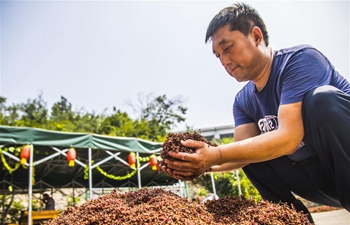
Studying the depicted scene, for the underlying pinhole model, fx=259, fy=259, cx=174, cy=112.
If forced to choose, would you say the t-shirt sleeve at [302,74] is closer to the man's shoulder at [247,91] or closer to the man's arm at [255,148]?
the man's arm at [255,148]

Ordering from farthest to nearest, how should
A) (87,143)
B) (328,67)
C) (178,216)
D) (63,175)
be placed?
(63,175)
(87,143)
(328,67)
(178,216)

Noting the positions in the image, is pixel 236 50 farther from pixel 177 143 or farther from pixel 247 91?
pixel 177 143

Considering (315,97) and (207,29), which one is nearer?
(315,97)

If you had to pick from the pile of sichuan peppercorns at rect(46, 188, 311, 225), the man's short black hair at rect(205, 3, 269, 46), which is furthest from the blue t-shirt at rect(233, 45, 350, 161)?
the pile of sichuan peppercorns at rect(46, 188, 311, 225)

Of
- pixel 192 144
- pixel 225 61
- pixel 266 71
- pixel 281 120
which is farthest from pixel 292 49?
pixel 192 144

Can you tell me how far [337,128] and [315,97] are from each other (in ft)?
0.70

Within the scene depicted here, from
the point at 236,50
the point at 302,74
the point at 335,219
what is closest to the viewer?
the point at 302,74

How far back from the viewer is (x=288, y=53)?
75.1 inches

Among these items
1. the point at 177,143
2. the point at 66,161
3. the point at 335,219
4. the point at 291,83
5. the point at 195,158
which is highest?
the point at 66,161

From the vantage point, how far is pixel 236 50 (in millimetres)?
1844

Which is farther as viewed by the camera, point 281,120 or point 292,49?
point 292,49

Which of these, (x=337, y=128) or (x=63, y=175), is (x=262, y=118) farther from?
(x=63, y=175)

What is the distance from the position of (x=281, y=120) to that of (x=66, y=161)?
32.8 ft

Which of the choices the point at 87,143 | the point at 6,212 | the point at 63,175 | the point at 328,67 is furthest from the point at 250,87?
the point at 6,212
